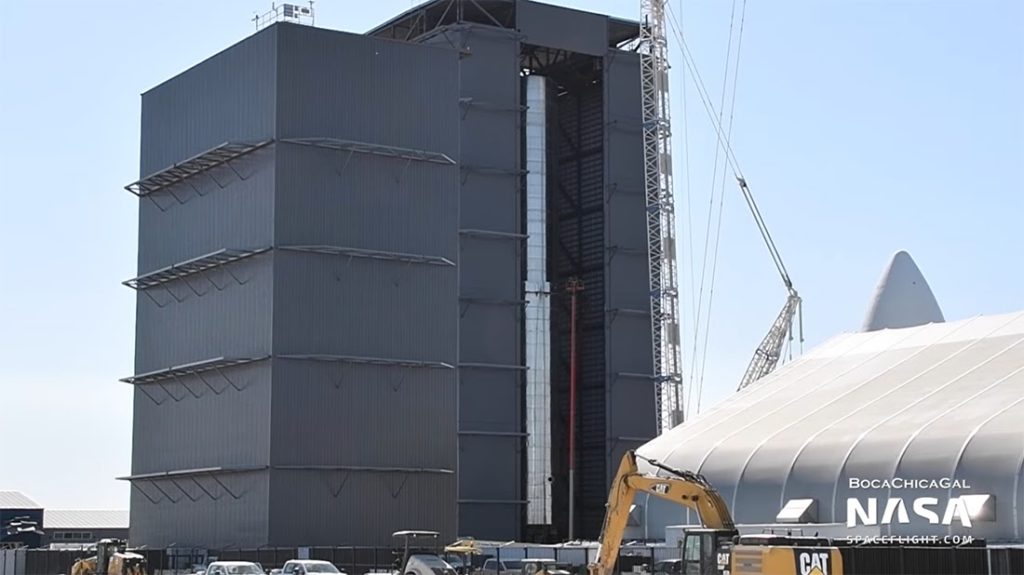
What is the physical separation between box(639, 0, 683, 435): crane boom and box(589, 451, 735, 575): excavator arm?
5458cm

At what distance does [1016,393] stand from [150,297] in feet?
149

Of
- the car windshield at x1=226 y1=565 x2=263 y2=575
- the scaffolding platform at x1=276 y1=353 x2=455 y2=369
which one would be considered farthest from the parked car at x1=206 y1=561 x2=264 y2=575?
the scaffolding platform at x1=276 y1=353 x2=455 y2=369

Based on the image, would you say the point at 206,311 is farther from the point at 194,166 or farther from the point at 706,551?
the point at 706,551

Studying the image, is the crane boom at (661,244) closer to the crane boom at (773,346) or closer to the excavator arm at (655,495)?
the crane boom at (773,346)

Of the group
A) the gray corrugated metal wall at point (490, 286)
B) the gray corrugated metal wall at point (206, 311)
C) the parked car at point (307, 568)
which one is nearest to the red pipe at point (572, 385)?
the gray corrugated metal wall at point (490, 286)

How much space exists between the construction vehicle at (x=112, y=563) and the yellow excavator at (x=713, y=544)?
71.6 ft

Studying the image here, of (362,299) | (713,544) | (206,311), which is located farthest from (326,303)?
(713,544)

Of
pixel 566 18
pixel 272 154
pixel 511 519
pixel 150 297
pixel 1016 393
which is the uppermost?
pixel 566 18

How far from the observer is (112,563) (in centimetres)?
5800

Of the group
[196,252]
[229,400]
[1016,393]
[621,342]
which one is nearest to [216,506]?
[229,400]

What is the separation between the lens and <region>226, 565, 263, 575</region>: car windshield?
5409 centimetres

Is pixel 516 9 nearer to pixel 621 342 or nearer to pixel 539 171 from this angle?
pixel 539 171

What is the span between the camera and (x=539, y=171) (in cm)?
9875

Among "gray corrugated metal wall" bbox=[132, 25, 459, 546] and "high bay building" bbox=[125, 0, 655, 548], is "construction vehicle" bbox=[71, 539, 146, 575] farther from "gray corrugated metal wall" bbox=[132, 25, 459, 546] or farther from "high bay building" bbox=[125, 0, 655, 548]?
"high bay building" bbox=[125, 0, 655, 548]
